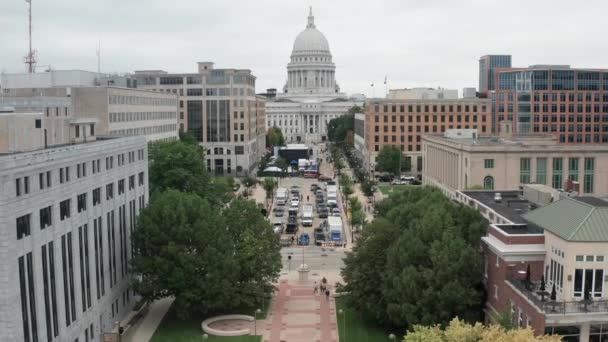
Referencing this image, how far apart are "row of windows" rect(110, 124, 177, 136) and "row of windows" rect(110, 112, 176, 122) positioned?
1421 mm

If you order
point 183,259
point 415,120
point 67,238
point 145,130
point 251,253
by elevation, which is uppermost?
point 415,120

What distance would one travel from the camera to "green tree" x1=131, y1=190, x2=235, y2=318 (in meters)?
51.2

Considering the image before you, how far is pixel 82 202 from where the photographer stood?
45750 mm

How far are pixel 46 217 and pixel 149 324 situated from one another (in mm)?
16189

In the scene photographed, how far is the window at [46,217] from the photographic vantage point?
39.6 meters

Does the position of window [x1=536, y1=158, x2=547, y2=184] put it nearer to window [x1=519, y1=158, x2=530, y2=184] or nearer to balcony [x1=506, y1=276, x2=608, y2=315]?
window [x1=519, y1=158, x2=530, y2=184]

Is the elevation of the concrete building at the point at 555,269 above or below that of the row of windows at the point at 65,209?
below

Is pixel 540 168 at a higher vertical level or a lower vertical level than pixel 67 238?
higher

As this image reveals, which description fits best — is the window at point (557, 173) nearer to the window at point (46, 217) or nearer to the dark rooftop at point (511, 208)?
the dark rooftop at point (511, 208)

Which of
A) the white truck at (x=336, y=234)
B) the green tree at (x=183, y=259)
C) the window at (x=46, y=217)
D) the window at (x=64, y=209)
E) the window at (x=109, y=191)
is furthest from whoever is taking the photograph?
the white truck at (x=336, y=234)

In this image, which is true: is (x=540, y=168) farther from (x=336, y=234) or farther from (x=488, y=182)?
(x=336, y=234)

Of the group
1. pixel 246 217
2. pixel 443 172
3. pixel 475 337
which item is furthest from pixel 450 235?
pixel 443 172

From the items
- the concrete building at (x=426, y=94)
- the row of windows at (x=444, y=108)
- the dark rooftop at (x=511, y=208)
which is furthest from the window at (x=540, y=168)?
the concrete building at (x=426, y=94)

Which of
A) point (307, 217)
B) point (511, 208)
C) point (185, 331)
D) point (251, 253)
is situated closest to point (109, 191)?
point (185, 331)
